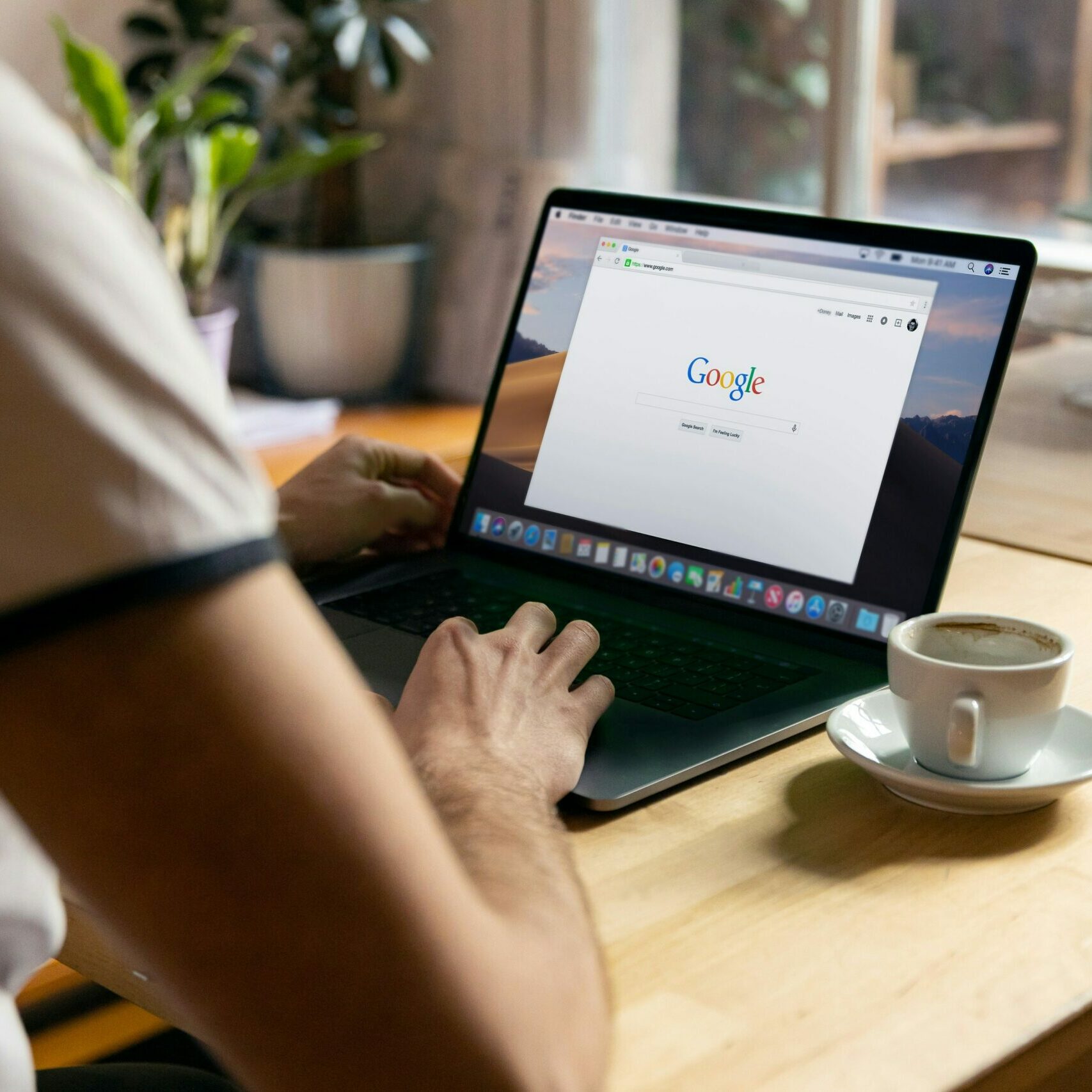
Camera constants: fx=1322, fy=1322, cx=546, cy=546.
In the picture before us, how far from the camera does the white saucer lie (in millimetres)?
617

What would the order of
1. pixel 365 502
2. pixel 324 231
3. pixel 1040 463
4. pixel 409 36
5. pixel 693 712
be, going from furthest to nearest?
pixel 324 231, pixel 409 36, pixel 1040 463, pixel 365 502, pixel 693 712

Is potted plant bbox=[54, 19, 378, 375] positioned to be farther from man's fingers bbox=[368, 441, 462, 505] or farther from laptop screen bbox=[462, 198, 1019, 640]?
laptop screen bbox=[462, 198, 1019, 640]

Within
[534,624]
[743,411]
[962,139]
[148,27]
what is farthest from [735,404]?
[148,27]

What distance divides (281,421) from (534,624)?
4.15 feet

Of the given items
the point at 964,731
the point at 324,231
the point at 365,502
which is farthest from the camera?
the point at 324,231

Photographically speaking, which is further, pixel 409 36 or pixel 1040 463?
pixel 409 36

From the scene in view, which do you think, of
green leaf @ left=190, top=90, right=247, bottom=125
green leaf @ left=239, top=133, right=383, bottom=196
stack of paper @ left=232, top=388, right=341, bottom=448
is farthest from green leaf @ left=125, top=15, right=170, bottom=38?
stack of paper @ left=232, top=388, right=341, bottom=448

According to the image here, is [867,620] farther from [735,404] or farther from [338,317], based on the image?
[338,317]

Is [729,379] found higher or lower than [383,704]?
higher

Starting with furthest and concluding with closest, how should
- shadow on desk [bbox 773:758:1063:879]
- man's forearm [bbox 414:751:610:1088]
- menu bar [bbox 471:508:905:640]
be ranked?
menu bar [bbox 471:508:905:640], shadow on desk [bbox 773:758:1063:879], man's forearm [bbox 414:751:610:1088]

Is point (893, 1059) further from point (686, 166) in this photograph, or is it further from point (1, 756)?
point (686, 166)

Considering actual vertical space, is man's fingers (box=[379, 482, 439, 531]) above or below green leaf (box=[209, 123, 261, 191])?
below

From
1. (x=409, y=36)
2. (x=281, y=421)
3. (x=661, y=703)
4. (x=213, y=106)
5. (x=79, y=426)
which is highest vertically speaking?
(x=409, y=36)

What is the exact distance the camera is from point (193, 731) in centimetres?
36
